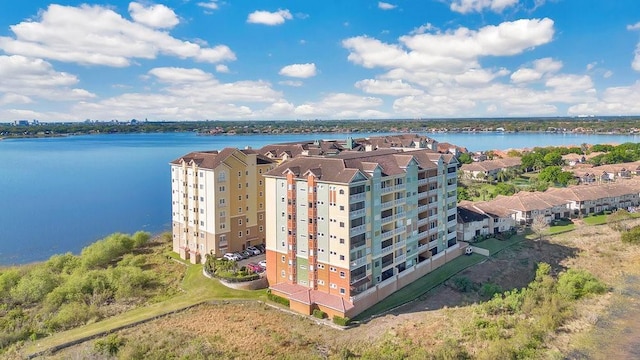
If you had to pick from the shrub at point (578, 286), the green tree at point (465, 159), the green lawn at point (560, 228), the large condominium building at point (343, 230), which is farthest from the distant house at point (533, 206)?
the green tree at point (465, 159)

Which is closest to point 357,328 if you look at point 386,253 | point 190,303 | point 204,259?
point 386,253

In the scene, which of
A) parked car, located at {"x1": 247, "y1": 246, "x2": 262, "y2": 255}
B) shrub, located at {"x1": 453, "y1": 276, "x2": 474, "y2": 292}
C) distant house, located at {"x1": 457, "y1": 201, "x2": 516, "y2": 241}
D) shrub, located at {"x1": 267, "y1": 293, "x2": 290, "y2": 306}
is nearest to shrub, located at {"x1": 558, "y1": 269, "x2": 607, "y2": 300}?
shrub, located at {"x1": 453, "y1": 276, "x2": 474, "y2": 292}

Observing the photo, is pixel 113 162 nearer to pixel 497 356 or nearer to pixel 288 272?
pixel 288 272

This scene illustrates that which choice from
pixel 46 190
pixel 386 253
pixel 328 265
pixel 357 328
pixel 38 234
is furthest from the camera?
pixel 46 190

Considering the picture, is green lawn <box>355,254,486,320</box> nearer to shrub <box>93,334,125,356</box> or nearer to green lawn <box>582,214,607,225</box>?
shrub <box>93,334,125,356</box>

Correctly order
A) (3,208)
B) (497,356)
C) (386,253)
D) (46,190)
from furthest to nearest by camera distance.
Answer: (46,190) < (3,208) < (386,253) < (497,356)
